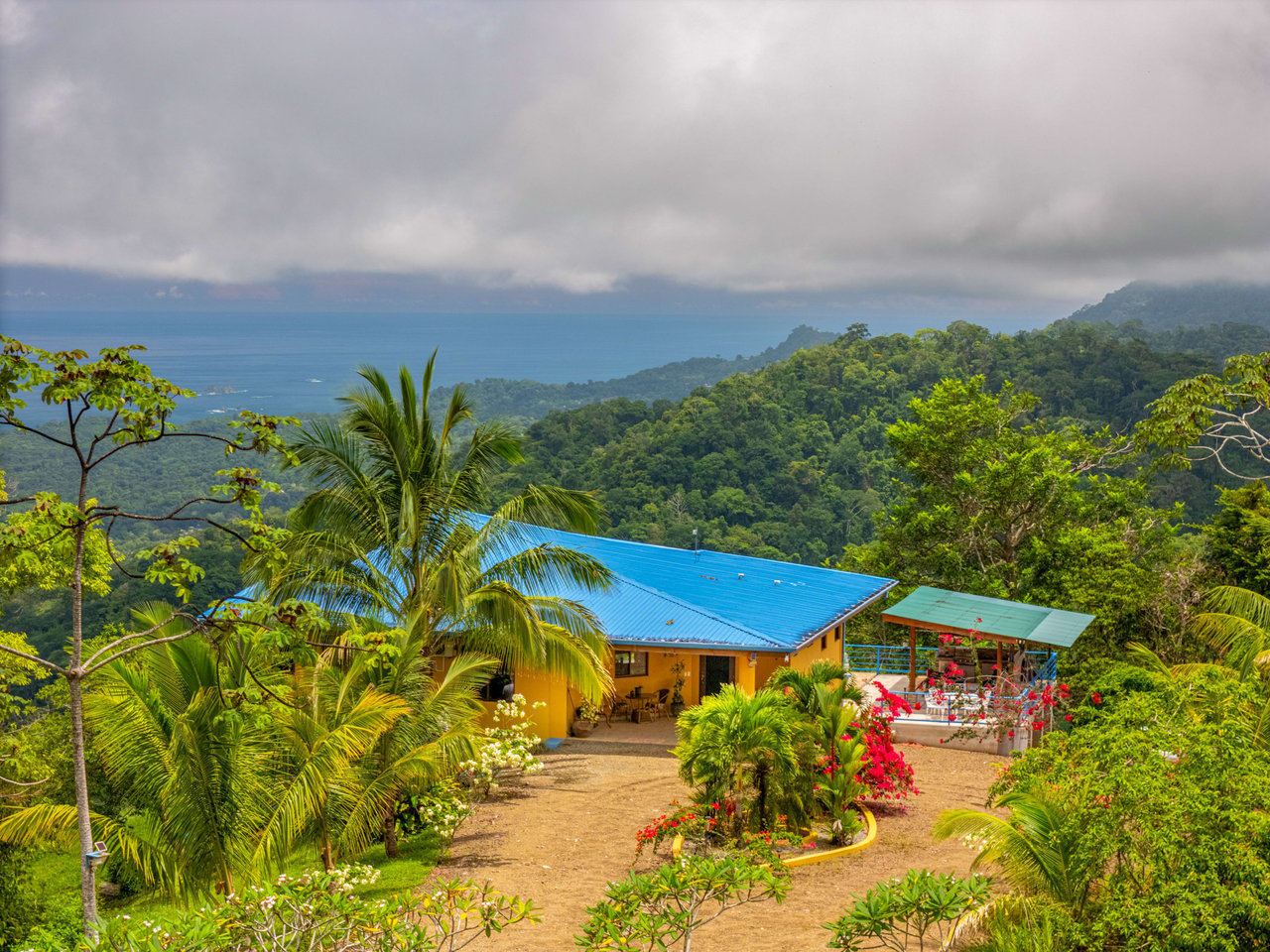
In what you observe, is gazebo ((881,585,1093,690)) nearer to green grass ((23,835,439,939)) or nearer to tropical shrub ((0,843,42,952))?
green grass ((23,835,439,939))

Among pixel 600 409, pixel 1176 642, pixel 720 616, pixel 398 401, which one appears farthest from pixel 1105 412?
pixel 398 401

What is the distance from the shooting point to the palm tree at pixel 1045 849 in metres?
7.51

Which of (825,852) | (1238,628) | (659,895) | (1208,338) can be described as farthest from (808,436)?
(1208,338)

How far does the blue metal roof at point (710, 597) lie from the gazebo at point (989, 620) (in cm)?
112

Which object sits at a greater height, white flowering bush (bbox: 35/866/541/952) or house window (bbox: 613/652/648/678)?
white flowering bush (bbox: 35/866/541/952)

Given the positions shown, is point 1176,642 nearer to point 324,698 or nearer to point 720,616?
point 720,616

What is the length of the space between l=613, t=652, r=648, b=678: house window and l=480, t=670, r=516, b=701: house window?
8.56 feet

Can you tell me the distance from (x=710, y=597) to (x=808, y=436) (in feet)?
152

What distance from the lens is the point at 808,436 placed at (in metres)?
64.9

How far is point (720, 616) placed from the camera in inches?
714

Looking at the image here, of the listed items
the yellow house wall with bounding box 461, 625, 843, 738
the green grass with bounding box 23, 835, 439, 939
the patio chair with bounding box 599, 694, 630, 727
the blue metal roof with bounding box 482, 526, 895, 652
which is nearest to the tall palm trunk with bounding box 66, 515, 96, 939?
the green grass with bounding box 23, 835, 439, 939

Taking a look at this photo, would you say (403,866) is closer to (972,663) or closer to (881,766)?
(881,766)

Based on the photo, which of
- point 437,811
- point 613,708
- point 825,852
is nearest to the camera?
point 825,852

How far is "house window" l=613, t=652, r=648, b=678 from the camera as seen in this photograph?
20.0 metres
